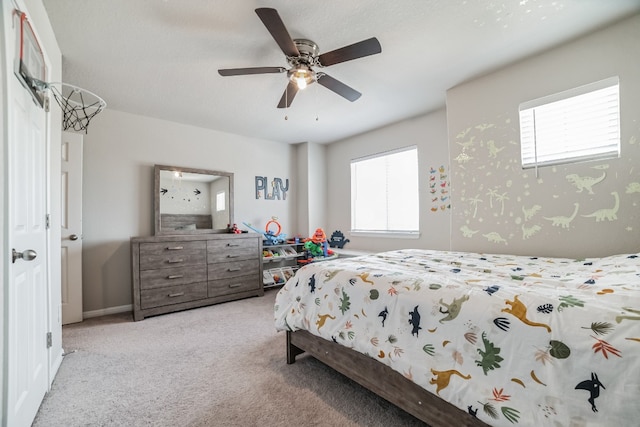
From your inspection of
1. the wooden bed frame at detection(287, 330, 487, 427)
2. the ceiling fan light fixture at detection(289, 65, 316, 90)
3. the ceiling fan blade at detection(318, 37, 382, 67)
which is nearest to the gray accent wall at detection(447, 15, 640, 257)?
the ceiling fan blade at detection(318, 37, 382, 67)

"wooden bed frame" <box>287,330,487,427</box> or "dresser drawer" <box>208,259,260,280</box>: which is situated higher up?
"dresser drawer" <box>208,259,260,280</box>

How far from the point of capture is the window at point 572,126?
2074 mm

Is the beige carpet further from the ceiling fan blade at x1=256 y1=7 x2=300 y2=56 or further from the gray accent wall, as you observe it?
the ceiling fan blade at x1=256 y1=7 x2=300 y2=56

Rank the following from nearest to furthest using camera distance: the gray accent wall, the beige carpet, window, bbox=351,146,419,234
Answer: the beige carpet, the gray accent wall, window, bbox=351,146,419,234

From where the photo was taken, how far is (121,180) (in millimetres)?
3422

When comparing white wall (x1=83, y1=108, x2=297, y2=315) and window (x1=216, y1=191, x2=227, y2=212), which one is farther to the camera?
window (x1=216, y1=191, x2=227, y2=212)

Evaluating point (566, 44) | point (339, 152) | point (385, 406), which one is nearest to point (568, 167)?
point (566, 44)

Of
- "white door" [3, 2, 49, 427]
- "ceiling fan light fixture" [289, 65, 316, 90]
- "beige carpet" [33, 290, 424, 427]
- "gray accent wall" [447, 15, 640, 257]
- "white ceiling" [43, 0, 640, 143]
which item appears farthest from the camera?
"ceiling fan light fixture" [289, 65, 316, 90]

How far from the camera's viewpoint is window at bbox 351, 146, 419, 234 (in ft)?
12.7

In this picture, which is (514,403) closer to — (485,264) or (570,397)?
(570,397)

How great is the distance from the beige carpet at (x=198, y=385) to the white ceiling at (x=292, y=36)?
8.03ft

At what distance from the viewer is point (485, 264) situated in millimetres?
1908

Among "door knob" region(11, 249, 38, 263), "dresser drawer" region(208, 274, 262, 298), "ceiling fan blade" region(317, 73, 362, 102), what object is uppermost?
"ceiling fan blade" region(317, 73, 362, 102)

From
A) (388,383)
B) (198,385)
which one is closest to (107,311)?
(198,385)
